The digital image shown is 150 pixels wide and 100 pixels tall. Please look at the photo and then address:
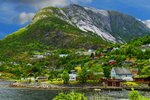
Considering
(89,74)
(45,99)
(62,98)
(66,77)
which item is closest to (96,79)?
(89,74)

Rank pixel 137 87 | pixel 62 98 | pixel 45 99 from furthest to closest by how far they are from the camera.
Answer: pixel 137 87
pixel 45 99
pixel 62 98

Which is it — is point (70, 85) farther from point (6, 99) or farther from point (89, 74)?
point (6, 99)

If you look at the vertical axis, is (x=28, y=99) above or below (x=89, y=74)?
below

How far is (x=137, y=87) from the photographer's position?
166 m

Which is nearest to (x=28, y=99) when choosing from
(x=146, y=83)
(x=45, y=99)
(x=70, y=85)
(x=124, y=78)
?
(x=45, y=99)

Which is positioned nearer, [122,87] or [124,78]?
[122,87]

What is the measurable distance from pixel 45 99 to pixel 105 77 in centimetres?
7958

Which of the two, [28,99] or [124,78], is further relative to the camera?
[124,78]

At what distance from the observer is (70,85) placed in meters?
179

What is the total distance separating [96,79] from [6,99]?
72.2m

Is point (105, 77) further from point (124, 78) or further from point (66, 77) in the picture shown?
point (66, 77)

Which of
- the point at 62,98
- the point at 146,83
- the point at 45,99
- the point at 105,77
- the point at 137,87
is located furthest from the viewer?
the point at 105,77

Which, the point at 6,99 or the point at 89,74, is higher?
the point at 89,74

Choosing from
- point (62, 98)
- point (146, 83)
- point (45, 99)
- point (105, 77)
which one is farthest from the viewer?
point (105, 77)
